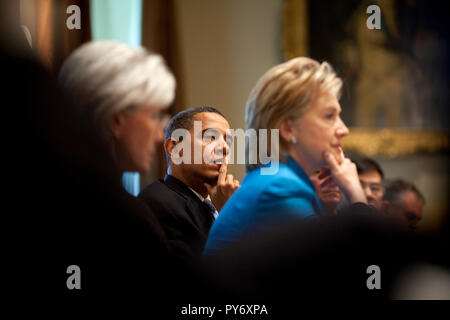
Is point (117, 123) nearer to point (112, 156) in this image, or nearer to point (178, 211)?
point (112, 156)

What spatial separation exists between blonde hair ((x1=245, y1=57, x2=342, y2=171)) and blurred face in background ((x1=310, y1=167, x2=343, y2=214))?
0.06 m

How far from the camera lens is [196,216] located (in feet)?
2.58

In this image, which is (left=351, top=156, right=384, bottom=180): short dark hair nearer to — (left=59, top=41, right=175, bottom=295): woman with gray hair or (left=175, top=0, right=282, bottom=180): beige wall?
(left=175, top=0, right=282, bottom=180): beige wall

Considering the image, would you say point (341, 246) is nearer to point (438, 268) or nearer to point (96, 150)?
point (438, 268)

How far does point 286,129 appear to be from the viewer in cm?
73

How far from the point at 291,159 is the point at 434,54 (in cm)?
215

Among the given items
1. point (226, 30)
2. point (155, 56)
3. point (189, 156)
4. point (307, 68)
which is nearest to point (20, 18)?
point (155, 56)

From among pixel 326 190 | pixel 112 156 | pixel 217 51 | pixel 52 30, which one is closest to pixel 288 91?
pixel 326 190

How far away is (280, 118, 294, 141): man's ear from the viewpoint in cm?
73

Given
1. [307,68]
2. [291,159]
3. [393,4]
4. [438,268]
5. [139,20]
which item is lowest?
[438,268]

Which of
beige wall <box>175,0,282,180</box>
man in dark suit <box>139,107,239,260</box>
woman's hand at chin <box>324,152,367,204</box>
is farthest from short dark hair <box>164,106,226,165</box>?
woman's hand at chin <box>324,152,367,204</box>

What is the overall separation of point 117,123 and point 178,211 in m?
0.18

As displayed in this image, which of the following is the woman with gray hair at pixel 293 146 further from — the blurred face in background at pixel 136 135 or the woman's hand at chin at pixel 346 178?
the blurred face in background at pixel 136 135

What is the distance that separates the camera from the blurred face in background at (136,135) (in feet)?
2.21
